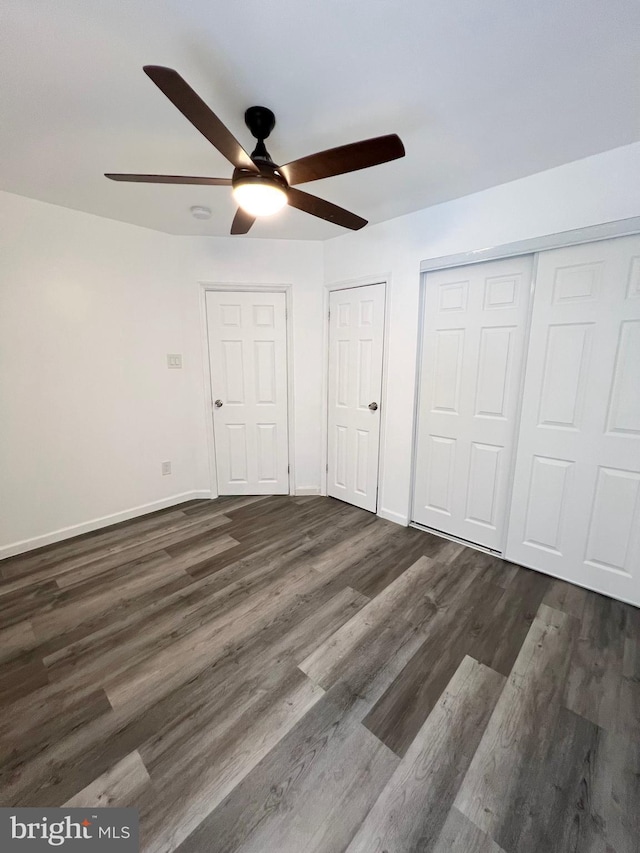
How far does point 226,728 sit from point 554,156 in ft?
10.2

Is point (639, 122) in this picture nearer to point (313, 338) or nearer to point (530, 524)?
point (530, 524)

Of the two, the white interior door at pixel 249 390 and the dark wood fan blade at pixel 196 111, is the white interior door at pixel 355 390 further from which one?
the dark wood fan blade at pixel 196 111

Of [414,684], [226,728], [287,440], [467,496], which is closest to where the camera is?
[226,728]

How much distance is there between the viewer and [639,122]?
1539 mm

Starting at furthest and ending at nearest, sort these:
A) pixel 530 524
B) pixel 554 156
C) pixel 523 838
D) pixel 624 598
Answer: pixel 530 524, pixel 624 598, pixel 554 156, pixel 523 838

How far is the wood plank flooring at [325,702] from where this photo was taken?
3.38 feet

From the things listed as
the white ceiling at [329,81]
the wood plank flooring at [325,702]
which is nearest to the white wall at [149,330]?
the white ceiling at [329,81]

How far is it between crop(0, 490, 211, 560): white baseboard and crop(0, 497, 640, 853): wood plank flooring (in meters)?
0.13

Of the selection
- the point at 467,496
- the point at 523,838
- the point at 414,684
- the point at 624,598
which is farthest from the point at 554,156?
Answer: the point at 523,838

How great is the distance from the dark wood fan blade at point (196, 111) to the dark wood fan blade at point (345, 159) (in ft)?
0.60

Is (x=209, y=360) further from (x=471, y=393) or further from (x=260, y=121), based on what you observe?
(x=471, y=393)

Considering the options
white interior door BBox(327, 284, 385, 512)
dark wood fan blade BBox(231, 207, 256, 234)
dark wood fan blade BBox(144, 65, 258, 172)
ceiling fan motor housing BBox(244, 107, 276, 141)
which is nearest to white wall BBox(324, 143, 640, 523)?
white interior door BBox(327, 284, 385, 512)

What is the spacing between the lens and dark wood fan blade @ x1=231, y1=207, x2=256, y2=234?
1762mm

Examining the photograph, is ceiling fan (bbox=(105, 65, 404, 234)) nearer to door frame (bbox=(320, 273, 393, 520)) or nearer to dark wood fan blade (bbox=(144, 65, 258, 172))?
dark wood fan blade (bbox=(144, 65, 258, 172))
